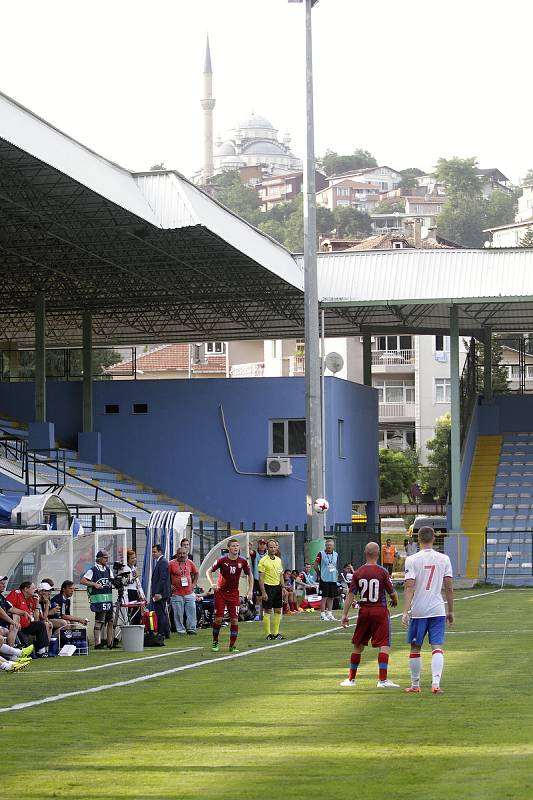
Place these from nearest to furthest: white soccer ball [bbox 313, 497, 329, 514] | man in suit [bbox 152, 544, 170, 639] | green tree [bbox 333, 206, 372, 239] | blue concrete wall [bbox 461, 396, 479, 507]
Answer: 1. man in suit [bbox 152, 544, 170, 639]
2. white soccer ball [bbox 313, 497, 329, 514]
3. blue concrete wall [bbox 461, 396, 479, 507]
4. green tree [bbox 333, 206, 372, 239]

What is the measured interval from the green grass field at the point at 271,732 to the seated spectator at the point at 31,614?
1524 millimetres

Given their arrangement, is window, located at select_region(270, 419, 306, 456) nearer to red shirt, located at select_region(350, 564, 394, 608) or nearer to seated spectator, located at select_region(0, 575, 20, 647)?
seated spectator, located at select_region(0, 575, 20, 647)

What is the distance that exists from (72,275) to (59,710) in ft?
104

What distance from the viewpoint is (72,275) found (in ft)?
148

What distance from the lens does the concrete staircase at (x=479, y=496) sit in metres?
47.6

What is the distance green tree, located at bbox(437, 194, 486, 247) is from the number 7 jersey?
180665 millimetres

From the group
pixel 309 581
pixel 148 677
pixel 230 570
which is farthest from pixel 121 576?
pixel 309 581

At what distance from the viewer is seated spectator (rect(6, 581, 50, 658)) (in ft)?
72.2

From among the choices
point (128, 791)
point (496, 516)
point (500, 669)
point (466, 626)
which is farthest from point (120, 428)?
point (128, 791)

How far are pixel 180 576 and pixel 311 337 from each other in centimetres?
989

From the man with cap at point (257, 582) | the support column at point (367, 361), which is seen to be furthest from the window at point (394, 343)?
the man with cap at point (257, 582)

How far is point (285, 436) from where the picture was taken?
161 feet

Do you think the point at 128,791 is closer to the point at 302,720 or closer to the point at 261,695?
the point at 302,720

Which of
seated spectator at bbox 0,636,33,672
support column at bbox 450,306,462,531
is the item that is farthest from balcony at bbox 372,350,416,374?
seated spectator at bbox 0,636,33,672
